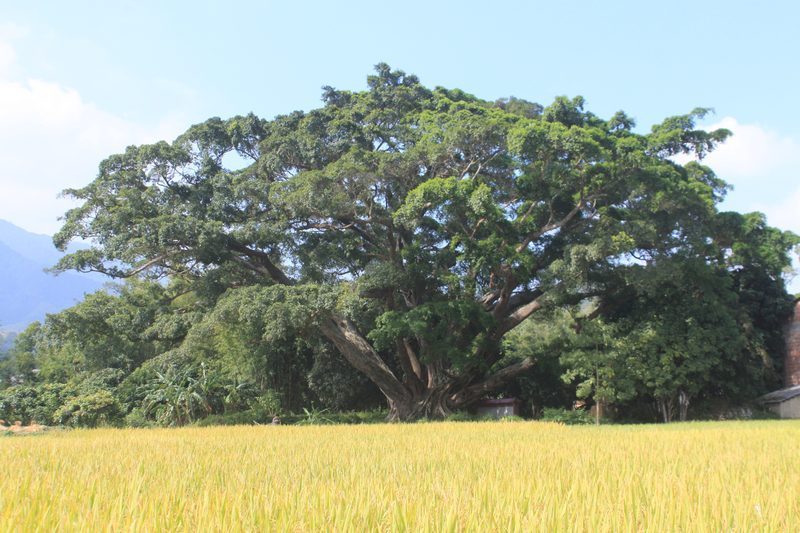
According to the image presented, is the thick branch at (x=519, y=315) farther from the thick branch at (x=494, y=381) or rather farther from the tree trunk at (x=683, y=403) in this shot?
the tree trunk at (x=683, y=403)

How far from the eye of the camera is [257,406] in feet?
55.4

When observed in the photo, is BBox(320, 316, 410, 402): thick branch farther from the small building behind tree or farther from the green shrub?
the small building behind tree

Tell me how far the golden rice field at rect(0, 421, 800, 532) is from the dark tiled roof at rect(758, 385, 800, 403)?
519 inches

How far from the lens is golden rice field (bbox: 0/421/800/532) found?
6.76 ft

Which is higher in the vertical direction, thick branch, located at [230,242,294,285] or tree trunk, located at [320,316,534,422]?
thick branch, located at [230,242,294,285]

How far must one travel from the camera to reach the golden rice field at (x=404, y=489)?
2.06m

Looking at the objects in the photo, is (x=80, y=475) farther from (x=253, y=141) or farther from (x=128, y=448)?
(x=253, y=141)

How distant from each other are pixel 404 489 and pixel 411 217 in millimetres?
10825

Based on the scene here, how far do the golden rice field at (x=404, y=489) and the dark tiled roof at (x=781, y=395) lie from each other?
13183 millimetres

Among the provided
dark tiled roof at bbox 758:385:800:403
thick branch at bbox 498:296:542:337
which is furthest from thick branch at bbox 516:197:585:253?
dark tiled roof at bbox 758:385:800:403

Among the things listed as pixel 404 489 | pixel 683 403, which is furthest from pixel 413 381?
pixel 404 489

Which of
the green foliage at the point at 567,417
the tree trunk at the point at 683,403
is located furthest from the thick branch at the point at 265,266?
the tree trunk at the point at 683,403

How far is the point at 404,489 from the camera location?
286 cm

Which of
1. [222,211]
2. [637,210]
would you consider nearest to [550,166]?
[637,210]
